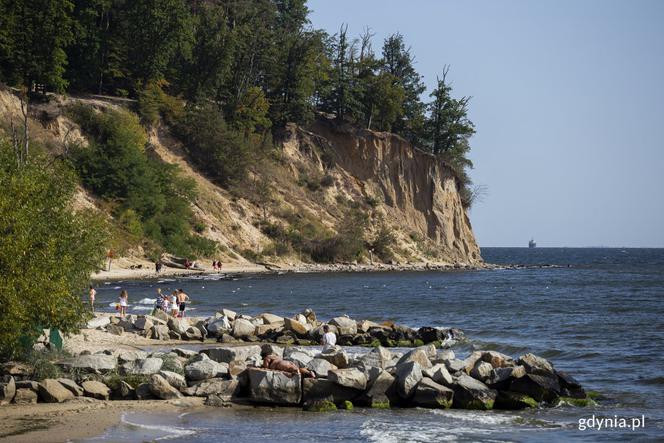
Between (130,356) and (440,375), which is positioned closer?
(440,375)

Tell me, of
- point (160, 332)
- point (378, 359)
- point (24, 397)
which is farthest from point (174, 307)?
point (24, 397)

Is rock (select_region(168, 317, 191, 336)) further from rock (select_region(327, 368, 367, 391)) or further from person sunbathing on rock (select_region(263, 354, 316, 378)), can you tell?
rock (select_region(327, 368, 367, 391))

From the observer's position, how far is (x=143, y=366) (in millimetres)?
20109

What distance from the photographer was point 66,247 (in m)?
20.7

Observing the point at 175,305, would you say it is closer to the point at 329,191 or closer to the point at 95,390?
the point at 95,390

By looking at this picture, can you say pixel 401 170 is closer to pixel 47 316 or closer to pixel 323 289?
pixel 323 289

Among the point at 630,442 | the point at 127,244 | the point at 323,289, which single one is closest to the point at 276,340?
the point at 630,442

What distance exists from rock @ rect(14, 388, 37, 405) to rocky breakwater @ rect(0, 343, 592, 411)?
0.02 m

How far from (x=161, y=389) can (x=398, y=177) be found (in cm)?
8012

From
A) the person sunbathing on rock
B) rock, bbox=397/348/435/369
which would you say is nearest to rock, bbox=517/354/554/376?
rock, bbox=397/348/435/369

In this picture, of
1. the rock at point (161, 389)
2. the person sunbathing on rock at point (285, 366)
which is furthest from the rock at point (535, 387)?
the rock at point (161, 389)

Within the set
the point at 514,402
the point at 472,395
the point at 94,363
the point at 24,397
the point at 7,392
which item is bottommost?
the point at 24,397

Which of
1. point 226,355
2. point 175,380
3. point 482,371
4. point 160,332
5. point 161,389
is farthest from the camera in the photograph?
point 160,332

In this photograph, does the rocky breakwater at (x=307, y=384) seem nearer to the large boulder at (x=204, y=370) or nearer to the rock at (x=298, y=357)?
the large boulder at (x=204, y=370)
